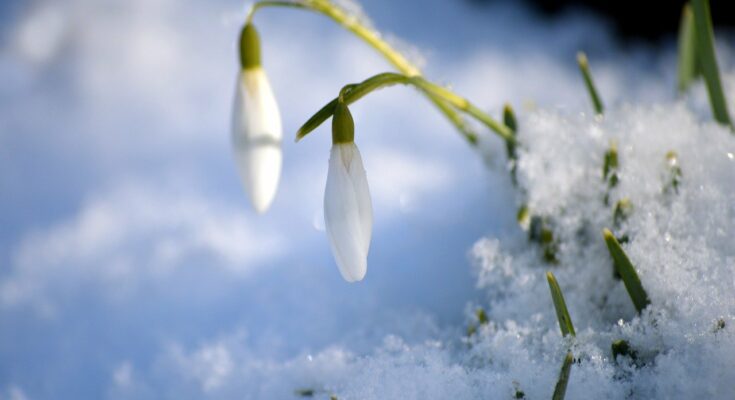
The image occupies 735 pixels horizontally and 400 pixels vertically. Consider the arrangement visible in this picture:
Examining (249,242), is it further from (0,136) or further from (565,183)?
(0,136)

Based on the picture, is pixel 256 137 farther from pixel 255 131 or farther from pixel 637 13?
pixel 637 13

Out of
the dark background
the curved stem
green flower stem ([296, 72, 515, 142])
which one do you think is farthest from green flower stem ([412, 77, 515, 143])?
the dark background

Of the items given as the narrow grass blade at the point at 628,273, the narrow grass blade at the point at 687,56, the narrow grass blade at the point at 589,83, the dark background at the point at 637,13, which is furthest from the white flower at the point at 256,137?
the dark background at the point at 637,13

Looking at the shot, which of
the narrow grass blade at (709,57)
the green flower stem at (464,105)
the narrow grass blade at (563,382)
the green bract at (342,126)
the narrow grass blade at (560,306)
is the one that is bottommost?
the narrow grass blade at (563,382)

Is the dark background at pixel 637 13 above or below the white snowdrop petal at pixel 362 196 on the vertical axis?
above

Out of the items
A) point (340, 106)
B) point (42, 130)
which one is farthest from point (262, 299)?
point (42, 130)

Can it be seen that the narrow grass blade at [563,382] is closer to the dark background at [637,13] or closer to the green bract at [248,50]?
the green bract at [248,50]

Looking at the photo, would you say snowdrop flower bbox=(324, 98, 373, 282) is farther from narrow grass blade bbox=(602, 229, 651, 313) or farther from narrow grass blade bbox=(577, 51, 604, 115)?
narrow grass blade bbox=(577, 51, 604, 115)
